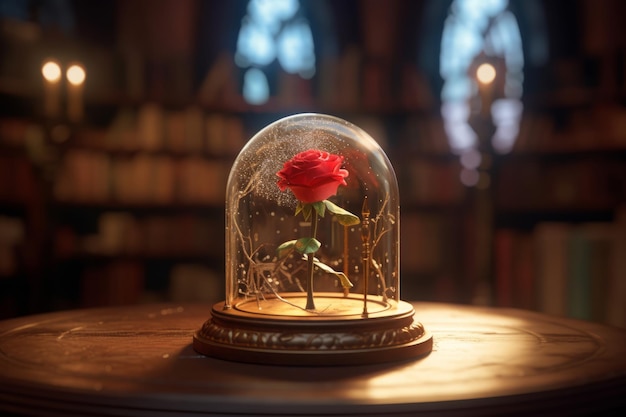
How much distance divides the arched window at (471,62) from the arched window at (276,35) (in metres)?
1.14

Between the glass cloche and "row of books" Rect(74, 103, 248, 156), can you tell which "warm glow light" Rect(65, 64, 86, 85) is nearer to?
"row of books" Rect(74, 103, 248, 156)

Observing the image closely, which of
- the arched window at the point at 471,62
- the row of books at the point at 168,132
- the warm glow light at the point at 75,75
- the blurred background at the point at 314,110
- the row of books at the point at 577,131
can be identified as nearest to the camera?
the warm glow light at the point at 75,75

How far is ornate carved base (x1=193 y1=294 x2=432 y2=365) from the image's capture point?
2.00m

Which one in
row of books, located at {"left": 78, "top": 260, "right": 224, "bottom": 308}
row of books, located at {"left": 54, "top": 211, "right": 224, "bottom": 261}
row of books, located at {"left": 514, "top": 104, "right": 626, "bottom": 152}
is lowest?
row of books, located at {"left": 78, "top": 260, "right": 224, "bottom": 308}

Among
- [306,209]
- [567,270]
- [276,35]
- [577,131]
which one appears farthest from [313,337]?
[276,35]

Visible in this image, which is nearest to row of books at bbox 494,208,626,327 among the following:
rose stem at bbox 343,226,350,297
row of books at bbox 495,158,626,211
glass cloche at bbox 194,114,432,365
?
row of books at bbox 495,158,626,211

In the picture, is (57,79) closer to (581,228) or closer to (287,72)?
(287,72)

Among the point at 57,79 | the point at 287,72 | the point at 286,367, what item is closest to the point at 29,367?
the point at 286,367

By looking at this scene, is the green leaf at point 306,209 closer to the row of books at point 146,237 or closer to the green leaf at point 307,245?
the green leaf at point 307,245

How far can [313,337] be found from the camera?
202cm

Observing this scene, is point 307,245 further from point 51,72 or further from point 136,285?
point 136,285

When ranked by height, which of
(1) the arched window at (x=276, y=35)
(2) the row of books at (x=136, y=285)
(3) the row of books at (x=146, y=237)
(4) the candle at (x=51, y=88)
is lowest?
(2) the row of books at (x=136, y=285)

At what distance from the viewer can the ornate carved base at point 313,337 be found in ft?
6.55

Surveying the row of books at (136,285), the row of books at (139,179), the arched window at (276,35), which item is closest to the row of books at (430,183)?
the arched window at (276,35)
